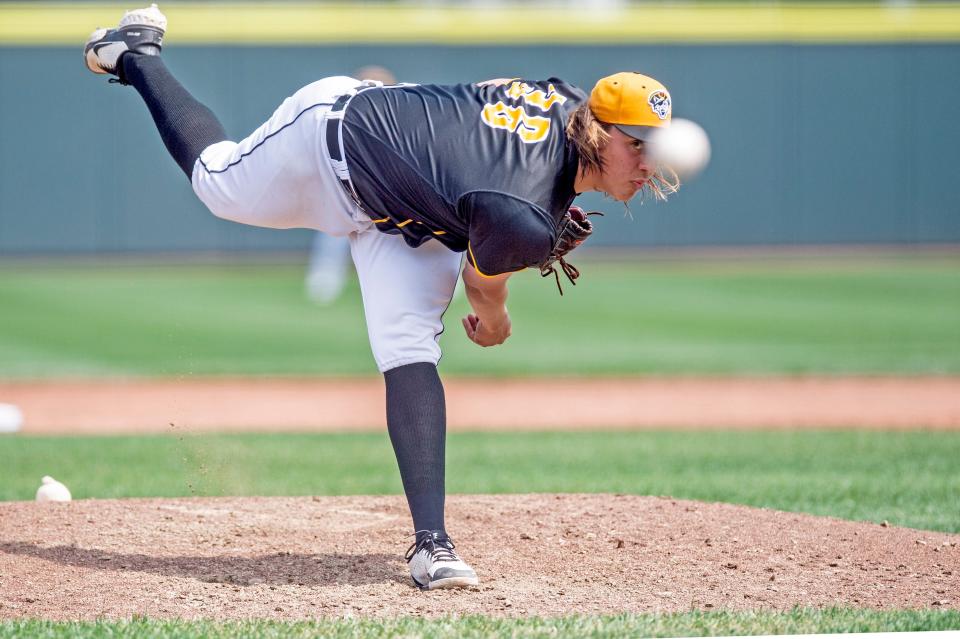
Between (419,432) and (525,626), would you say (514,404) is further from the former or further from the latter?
(525,626)

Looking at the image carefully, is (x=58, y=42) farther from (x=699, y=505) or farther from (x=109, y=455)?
(x=699, y=505)

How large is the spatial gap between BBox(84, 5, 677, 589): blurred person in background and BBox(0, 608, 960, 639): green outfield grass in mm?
418

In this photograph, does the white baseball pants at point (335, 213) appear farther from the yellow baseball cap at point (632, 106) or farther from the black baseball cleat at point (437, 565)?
the yellow baseball cap at point (632, 106)

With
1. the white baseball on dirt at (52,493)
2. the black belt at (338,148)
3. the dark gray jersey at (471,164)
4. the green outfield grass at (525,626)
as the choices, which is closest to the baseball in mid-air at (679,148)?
the dark gray jersey at (471,164)

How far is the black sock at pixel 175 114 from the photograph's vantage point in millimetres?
4023

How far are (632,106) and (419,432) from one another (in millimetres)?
1132

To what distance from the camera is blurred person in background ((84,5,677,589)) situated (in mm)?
3414

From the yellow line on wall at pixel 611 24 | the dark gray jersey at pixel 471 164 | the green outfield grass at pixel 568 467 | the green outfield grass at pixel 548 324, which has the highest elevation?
the yellow line on wall at pixel 611 24

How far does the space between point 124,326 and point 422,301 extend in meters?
10.2

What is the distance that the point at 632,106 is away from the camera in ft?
11.1

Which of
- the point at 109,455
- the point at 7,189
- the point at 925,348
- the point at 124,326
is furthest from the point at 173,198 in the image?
the point at 109,455

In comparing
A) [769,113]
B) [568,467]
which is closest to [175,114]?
[568,467]

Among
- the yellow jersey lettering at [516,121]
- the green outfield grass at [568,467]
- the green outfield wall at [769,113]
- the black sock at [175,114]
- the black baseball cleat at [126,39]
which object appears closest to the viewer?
the yellow jersey lettering at [516,121]

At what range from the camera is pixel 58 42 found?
68.7ft
